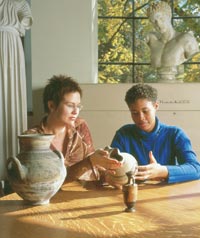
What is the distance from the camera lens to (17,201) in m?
1.75

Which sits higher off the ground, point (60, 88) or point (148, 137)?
point (60, 88)

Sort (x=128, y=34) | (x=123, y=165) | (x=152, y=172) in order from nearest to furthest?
(x=123, y=165), (x=152, y=172), (x=128, y=34)

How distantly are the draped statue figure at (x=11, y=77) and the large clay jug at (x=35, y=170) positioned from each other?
2149mm

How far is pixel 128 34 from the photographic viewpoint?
462cm

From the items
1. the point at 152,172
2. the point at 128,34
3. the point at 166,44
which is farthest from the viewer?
the point at 128,34

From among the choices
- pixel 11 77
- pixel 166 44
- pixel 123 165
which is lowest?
pixel 123 165

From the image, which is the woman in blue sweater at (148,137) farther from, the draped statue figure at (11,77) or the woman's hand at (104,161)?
the draped statue figure at (11,77)

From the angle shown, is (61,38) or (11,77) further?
(61,38)

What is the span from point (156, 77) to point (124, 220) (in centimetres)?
315

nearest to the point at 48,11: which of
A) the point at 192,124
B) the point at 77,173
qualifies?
the point at 192,124

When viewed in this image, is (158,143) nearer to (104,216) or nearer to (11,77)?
(104,216)

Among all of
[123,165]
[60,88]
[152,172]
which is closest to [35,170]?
[123,165]

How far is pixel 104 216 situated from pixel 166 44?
2.84 metres

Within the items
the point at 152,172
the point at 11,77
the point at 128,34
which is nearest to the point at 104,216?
the point at 152,172
